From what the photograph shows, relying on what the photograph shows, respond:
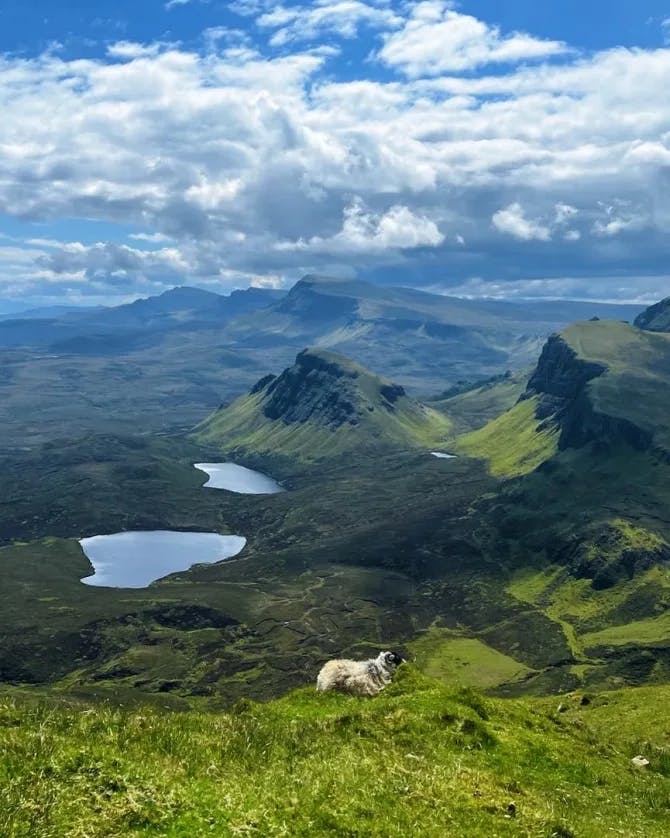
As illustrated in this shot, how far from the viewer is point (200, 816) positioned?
24500mm

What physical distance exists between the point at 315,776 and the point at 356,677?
25.9 meters

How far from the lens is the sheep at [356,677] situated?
53.8 metres

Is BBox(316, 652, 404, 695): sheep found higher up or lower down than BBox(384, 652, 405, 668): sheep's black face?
higher up

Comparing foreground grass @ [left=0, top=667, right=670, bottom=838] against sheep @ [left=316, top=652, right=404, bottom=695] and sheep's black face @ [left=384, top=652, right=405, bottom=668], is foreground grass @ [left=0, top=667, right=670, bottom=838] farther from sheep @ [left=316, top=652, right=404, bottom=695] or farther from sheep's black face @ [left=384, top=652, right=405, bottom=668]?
sheep's black face @ [left=384, top=652, right=405, bottom=668]

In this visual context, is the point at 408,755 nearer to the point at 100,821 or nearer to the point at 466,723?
the point at 466,723

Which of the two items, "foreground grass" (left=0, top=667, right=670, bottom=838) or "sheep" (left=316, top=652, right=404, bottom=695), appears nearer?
"foreground grass" (left=0, top=667, right=670, bottom=838)

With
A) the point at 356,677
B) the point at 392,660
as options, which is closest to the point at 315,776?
the point at 356,677

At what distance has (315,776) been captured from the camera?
1167 inches

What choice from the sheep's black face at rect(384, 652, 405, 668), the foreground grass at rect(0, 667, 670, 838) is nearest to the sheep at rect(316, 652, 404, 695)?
the sheep's black face at rect(384, 652, 405, 668)

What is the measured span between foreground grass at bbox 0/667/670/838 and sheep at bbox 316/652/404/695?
5.94m

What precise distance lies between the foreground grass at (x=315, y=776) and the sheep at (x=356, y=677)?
594cm

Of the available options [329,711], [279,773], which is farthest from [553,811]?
[329,711]

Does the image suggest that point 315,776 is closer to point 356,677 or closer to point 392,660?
point 356,677

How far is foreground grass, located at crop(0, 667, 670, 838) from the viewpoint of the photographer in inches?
950
